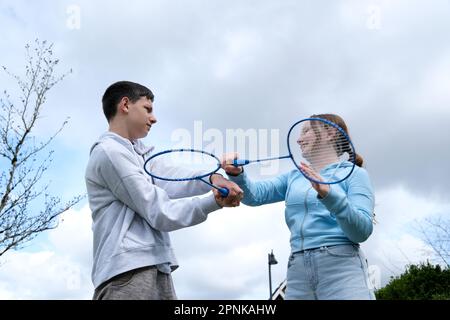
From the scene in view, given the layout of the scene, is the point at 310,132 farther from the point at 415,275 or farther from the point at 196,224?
the point at 415,275

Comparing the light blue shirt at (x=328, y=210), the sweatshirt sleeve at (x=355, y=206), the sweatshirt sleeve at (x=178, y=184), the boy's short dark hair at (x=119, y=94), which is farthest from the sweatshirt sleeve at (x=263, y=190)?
the boy's short dark hair at (x=119, y=94)

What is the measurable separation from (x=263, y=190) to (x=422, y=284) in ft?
33.7

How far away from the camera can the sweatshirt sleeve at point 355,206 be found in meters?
2.94

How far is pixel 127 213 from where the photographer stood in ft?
9.77

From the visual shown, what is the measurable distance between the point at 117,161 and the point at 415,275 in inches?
445

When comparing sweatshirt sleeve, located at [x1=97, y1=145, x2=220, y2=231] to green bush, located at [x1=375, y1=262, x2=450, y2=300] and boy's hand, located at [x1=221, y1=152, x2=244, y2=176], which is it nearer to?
boy's hand, located at [x1=221, y1=152, x2=244, y2=176]

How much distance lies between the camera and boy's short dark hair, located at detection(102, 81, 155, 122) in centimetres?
341

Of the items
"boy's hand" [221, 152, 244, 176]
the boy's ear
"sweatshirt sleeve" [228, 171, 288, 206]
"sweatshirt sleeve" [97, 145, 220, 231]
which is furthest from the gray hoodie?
"sweatshirt sleeve" [228, 171, 288, 206]

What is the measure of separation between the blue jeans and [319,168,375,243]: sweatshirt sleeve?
0.40 ft

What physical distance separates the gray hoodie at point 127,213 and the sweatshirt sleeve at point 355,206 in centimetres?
63

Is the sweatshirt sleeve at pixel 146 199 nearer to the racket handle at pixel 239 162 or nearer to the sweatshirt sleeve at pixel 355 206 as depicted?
the racket handle at pixel 239 162
